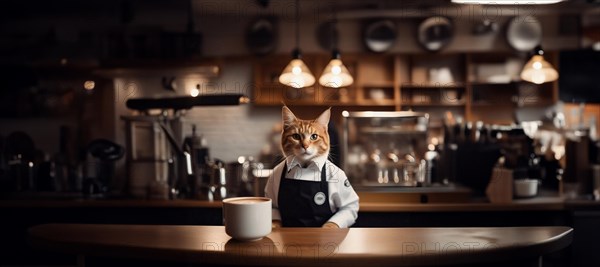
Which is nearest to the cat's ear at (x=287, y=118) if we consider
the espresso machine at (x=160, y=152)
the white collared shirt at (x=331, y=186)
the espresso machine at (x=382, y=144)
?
the white collared shirt at (x=331, y=186)

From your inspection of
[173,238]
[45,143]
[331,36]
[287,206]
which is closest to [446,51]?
[331,36]

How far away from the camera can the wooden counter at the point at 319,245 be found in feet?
4.62

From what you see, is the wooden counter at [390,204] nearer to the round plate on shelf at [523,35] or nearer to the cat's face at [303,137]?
the cat's face at [303,137]

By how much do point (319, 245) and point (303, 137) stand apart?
457 millimetres

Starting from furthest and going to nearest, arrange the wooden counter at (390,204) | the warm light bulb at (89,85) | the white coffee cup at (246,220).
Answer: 1. the warm light bulb at (89,85)
2. the wooden counter at (390,204)
3. the white coffee cup at (246,220)

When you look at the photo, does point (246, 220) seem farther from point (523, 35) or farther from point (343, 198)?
Answer: point (523, 35)

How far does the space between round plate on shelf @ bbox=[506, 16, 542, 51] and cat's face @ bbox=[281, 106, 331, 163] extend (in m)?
4.61

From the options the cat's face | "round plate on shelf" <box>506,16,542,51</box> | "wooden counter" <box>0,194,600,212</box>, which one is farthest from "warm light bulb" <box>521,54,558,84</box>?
"round plate on shelf" <box>506,16,542,51</box>

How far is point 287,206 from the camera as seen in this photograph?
1944 millimetres

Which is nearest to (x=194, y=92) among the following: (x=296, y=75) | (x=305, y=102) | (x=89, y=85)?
(x=296, y=75)

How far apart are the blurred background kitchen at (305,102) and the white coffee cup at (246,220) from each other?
0.70 metres

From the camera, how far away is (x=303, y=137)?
6.08 feet

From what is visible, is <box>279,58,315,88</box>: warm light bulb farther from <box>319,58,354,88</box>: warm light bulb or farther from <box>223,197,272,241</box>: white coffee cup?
<box>223,197,272,241</box>: white coffee cup

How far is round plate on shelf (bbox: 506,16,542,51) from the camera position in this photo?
5836 millimetres
